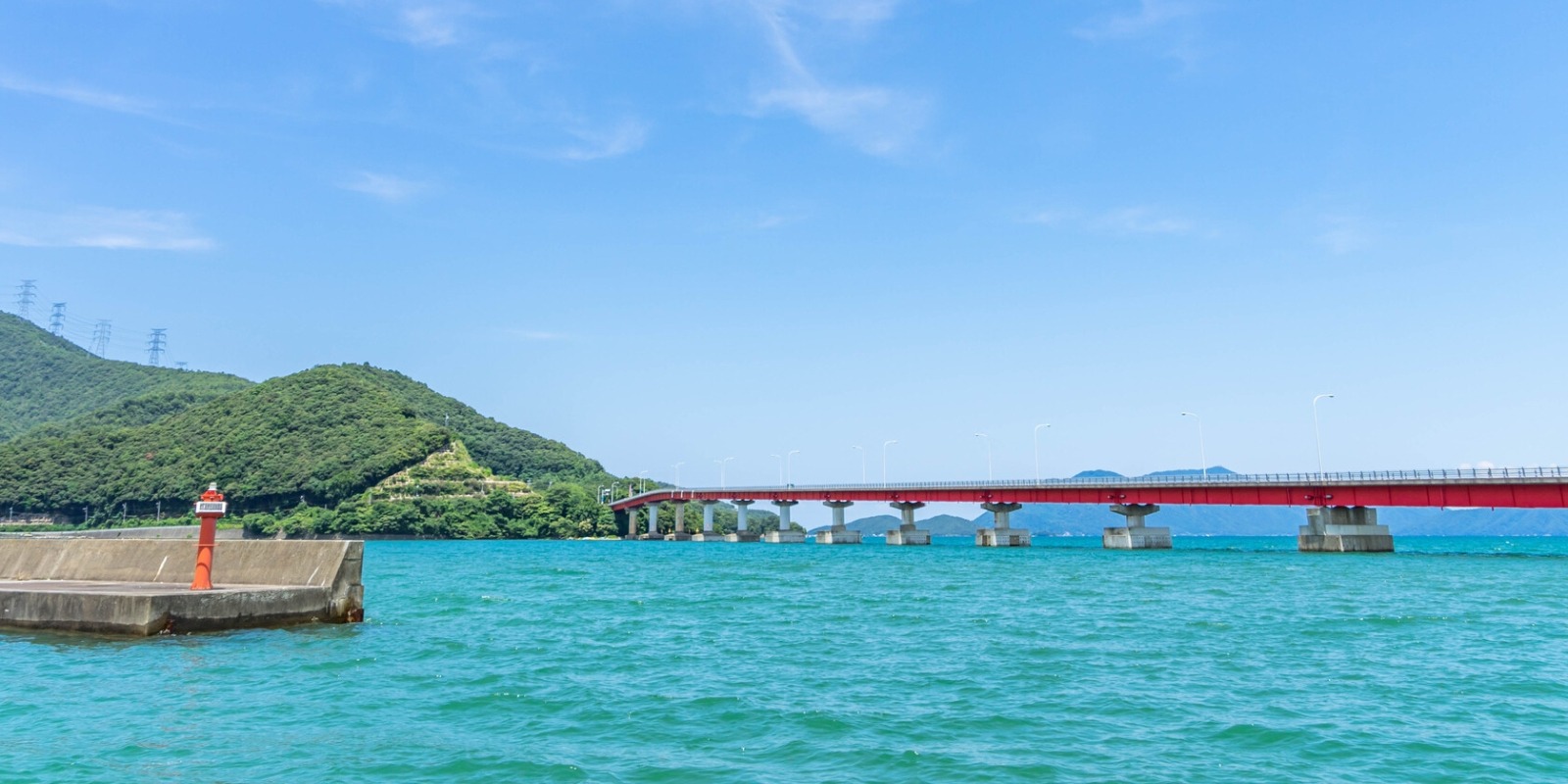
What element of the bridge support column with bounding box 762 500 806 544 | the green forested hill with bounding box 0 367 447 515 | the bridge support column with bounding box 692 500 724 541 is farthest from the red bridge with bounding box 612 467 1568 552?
the green forested hill with bounding box 0 367 447 515

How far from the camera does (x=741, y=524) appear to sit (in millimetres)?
187125

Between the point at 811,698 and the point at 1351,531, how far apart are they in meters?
87.2

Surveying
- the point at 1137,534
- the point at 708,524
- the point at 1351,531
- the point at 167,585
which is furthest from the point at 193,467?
the point at 1351,531

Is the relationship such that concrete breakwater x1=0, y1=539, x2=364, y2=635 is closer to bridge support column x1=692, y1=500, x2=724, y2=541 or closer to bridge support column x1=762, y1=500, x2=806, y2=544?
bridge support column x1=762, y1=500, x2=806, y2=544

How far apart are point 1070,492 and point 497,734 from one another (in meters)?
103

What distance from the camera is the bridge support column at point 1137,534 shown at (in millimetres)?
107312

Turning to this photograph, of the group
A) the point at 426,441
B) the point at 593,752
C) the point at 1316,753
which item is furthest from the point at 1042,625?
the point at 426,441

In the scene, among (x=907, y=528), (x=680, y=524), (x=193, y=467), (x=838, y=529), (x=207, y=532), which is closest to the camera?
(x=207, y=532)

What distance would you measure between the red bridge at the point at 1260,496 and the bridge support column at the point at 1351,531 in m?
0.08

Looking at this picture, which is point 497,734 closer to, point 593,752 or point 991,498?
point 593,752

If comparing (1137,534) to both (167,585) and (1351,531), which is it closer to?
(1351,531)

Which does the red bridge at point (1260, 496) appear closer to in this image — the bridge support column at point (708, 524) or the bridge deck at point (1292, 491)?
the bridge deck at point (1292, 491)

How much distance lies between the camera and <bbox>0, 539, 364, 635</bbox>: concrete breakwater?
24.3 m

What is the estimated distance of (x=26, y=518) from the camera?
174250 mm
